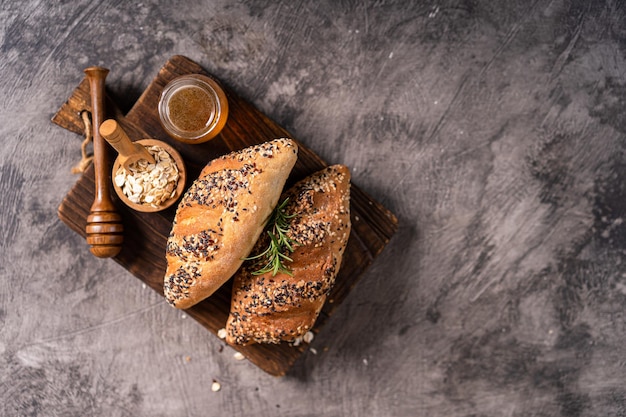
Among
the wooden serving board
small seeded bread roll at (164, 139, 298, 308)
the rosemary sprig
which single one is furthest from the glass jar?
the rosemary sprig

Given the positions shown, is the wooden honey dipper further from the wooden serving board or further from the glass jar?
the glass jar

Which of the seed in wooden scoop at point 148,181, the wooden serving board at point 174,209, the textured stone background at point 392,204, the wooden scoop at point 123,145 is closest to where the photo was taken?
the wooden scoop at point 123,145

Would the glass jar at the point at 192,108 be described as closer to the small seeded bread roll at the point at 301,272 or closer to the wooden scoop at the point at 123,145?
the wooden scoop at the point at 123,145

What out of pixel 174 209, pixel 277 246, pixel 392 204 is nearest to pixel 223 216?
pixel 277 246

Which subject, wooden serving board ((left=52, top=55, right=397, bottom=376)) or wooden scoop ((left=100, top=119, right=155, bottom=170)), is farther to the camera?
wooden serving board ((left=52, top=55, right=397, bottom=376))

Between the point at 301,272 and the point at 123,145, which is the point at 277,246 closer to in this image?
the point at 301,272

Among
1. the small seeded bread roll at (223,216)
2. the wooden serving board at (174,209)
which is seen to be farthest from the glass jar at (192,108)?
the small seeded bread roll at (223,216)
